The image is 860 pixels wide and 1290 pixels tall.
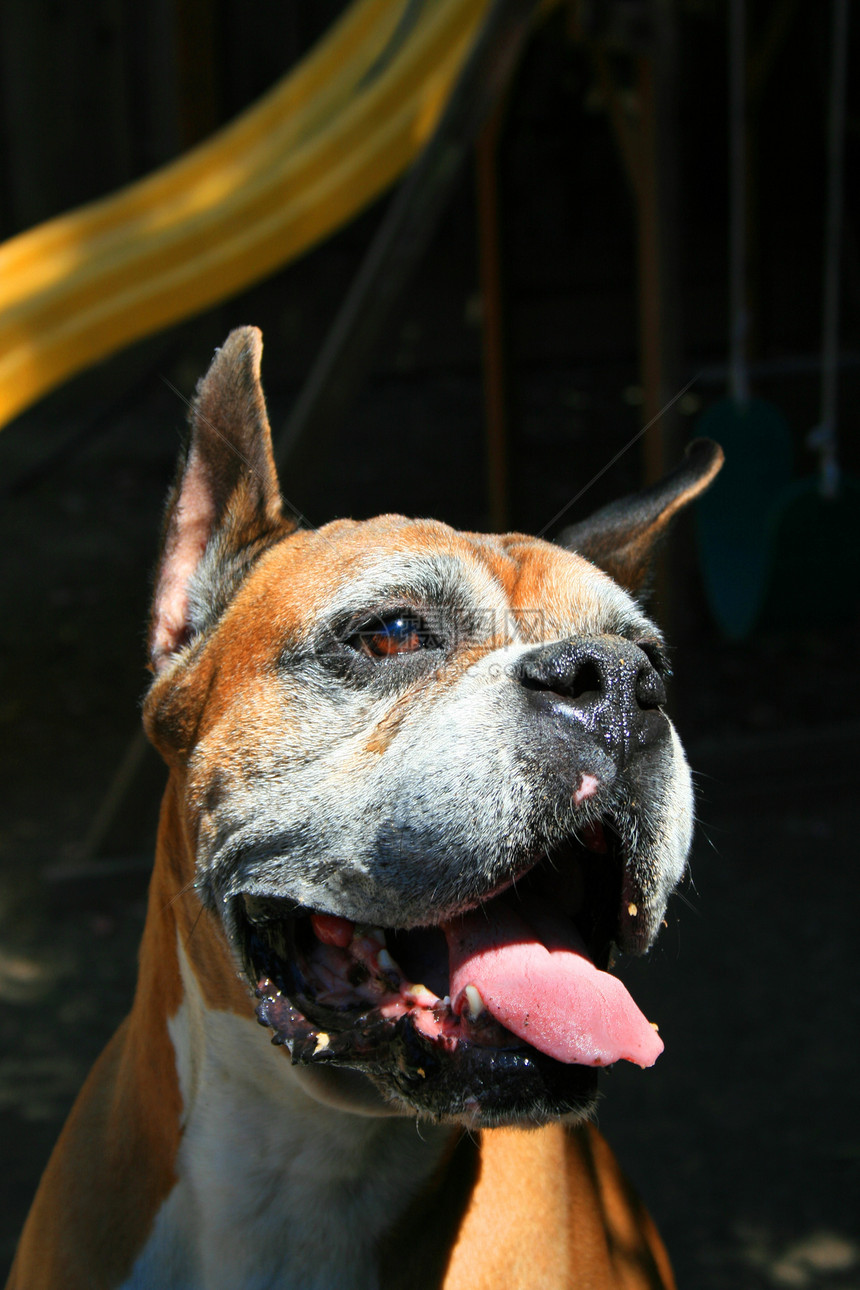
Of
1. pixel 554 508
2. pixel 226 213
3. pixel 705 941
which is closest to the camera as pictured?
pixel 705 941

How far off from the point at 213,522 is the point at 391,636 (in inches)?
19.1

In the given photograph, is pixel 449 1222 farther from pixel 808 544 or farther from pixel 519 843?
pixel 808 544

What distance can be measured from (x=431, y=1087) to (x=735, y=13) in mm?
4540

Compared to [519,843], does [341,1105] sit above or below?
below

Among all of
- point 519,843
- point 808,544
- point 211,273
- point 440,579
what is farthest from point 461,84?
point 519,843

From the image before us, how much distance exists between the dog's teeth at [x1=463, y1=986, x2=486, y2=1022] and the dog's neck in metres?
0.37

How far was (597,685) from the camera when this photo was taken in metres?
1.69

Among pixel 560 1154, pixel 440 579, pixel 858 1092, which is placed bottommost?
pixel 858 1092

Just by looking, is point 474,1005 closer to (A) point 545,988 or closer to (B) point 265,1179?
(A) point 545,988

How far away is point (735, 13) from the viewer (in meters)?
4.81

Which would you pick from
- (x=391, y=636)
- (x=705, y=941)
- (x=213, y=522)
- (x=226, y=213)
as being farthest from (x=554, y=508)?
(x=391, y=636)

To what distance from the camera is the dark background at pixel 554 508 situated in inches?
149

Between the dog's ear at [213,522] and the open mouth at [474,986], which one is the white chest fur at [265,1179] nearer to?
the open mouth at [474,986]

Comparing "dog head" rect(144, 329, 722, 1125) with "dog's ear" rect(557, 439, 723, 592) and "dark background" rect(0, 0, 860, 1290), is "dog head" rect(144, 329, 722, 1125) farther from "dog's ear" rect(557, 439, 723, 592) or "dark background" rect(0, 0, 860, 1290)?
"dark background" rect(0, 0, 860, 1290)
